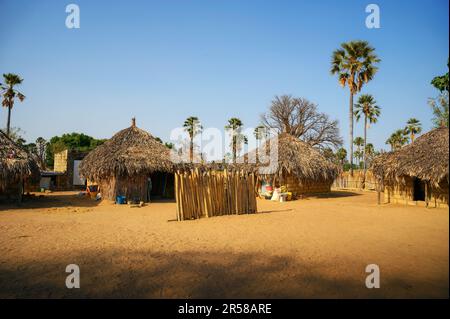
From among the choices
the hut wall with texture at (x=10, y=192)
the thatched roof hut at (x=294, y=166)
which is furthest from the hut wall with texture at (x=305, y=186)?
the hut wall with texture at (x=10, y=192)

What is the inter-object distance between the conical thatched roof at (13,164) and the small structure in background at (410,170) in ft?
56.1

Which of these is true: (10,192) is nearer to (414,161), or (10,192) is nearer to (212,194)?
(212,194)

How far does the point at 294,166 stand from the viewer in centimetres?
1847

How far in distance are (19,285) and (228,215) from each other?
6.59m

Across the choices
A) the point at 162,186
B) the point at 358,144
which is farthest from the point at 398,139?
the point at 162,186

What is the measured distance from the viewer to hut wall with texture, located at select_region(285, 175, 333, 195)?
1880 cm

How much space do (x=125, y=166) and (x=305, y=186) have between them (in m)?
11.6

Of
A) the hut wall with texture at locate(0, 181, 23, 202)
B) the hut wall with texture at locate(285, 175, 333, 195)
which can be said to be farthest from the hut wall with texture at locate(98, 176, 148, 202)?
the hut wall with texture at locate(285, 175, 333, 195)

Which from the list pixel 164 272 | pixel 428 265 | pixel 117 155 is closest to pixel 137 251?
pixel 164 272

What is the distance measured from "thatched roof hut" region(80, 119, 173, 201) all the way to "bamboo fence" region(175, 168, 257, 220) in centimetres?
696

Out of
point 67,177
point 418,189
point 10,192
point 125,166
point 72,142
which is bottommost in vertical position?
point 10,192

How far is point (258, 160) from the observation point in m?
21.1

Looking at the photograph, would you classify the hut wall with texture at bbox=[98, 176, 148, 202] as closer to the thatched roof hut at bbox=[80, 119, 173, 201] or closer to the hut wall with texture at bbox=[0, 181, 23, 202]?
the thatched roof hut at bbox=[80, 119, 173, 201]
